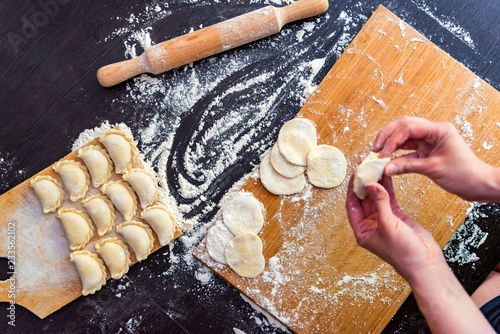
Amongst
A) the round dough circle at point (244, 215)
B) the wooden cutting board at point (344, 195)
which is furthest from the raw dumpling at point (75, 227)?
the round dough circle at point (244, 215)

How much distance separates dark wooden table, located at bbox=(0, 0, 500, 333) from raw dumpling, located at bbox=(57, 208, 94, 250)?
0.69 feet

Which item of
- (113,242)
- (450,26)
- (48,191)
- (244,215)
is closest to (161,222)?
(113,242)

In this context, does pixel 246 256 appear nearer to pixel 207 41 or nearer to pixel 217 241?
pixel 217 241

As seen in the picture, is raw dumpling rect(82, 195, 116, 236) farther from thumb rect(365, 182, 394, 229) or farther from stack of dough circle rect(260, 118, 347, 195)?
thumb rect(365, 182, 394, 229)

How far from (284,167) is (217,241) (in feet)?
1.28

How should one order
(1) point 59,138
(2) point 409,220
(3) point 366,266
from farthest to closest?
(1) point 59,138 < (3) point 366,266 < (2) point 409,220

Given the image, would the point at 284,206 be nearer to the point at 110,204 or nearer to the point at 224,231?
the point at 224,231

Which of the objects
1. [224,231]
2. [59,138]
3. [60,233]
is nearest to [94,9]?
[59,138]

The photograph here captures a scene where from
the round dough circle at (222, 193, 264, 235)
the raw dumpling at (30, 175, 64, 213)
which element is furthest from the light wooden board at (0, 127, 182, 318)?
the round dough circle at (222, 193, 264, 235)

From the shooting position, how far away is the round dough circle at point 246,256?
1449mm

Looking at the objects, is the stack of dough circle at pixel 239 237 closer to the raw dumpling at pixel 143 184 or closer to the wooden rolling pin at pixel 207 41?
the raw dumpling at pixel 143 184

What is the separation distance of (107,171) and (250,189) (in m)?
0.58

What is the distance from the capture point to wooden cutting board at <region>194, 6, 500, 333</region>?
145cm

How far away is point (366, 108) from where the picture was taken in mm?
1479
